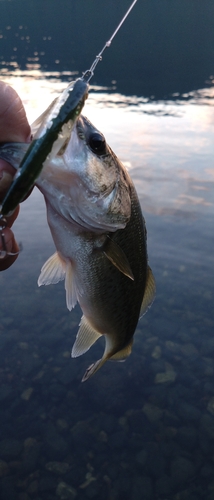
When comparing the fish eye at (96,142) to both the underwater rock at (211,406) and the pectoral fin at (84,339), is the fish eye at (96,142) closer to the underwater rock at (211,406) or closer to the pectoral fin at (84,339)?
the pectoral fin at (84,339)

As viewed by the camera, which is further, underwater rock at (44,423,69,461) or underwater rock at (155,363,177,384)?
underwater rock at (155,363,177,384)

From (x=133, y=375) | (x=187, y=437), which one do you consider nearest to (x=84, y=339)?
(x=187, y=437)

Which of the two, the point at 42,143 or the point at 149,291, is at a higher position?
the point at 42,143

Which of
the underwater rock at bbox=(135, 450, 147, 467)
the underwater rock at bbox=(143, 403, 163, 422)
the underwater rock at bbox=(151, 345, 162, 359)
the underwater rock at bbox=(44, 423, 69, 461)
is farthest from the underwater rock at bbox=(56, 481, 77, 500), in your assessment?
the underwater rock at bbox=(151, 345, 162, 359)

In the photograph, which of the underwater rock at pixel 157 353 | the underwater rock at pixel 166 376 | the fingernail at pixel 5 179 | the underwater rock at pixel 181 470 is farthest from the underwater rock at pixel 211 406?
the fingernail at pixel 5 179

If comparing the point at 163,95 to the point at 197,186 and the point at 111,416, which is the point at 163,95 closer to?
the point at 197,186

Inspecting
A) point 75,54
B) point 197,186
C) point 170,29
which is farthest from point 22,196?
point 170,29

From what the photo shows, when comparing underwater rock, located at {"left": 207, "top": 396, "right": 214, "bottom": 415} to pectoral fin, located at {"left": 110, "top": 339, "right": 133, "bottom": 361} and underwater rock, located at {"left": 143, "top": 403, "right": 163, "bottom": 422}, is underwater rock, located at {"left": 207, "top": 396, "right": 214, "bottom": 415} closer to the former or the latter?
underwater rock, located at {"left": 143, "top": 403, "right": 163, "bottom": 422}

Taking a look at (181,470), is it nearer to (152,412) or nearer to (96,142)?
(152,412)
